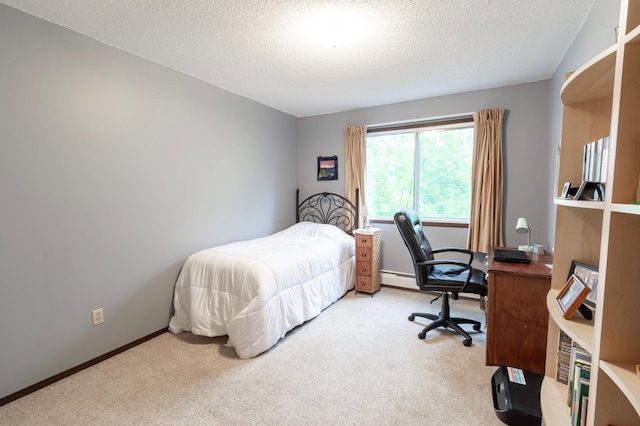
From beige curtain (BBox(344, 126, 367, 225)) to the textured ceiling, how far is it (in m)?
0.82

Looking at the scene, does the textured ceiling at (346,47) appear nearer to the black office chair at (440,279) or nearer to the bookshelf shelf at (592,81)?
the bookshelf shelf at (592,81)

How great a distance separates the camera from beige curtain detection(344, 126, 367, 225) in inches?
161

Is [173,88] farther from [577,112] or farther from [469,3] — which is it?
[577,112]

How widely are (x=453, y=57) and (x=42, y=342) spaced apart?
3.77 m

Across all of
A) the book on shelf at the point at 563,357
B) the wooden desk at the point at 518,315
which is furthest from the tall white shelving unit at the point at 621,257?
the wooden desk at the point at 518,315

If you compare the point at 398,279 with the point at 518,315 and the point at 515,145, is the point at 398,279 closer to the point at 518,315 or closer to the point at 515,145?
the point at 518,315

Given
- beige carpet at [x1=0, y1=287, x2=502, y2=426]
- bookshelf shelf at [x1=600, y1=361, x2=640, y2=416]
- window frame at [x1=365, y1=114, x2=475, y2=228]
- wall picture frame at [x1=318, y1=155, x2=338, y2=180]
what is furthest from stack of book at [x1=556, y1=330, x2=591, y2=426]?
wall picture frame at [x1=318, y1=155, x2=338, y2=180]

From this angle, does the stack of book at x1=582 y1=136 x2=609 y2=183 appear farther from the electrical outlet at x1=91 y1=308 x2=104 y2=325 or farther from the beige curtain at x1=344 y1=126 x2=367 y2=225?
the electrical outlet at x1=91 y1=308 x2=104 y2=325

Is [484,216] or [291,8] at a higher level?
[291,8]

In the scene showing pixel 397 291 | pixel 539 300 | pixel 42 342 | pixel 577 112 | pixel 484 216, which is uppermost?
pixel 577 112

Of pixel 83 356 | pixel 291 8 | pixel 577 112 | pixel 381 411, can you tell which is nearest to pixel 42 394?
pixel 83 356

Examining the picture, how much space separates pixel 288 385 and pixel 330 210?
9.06 ft

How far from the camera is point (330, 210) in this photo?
448 centimetres

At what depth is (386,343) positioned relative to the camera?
2.57 m
